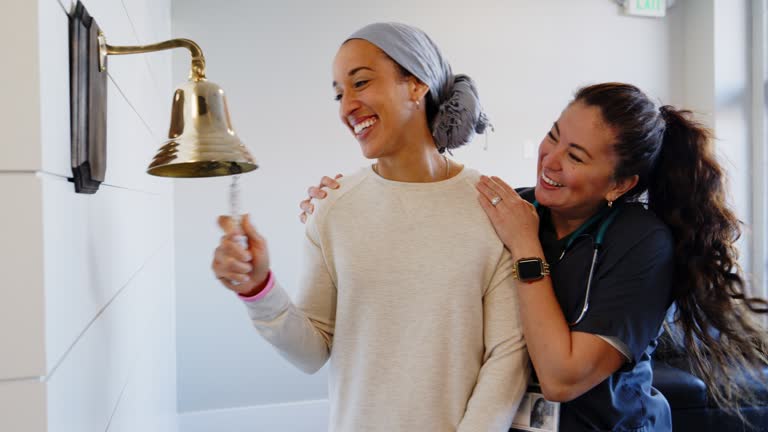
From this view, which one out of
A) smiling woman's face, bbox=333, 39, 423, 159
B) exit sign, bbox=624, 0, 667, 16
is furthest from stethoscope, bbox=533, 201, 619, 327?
exit sign, bbox=624, 0, 667, 16

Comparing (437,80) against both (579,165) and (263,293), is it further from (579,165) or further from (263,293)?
(263,293)

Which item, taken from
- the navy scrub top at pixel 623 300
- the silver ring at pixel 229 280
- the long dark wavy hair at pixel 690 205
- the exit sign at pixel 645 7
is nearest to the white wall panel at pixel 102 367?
the silver ring at pixel 229 280

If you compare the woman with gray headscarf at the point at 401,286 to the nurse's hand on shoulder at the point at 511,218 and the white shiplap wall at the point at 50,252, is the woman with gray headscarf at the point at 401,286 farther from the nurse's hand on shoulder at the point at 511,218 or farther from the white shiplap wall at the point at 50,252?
the white shiplap wall at the point at 50,252

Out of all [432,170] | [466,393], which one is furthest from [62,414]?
[432,170]

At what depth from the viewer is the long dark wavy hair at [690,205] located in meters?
1.21

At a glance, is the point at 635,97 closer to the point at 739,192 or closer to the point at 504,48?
the point at 504,48

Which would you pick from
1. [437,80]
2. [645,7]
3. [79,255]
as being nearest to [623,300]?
[437,80]

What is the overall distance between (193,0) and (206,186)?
1045 millimetres

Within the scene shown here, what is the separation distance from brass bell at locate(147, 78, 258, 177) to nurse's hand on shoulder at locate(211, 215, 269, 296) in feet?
0.45

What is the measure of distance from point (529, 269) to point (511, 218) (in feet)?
0.40

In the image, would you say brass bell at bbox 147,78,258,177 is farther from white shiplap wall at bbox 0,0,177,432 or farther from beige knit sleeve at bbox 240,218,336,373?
beige knit sleeve at bbox 240,218,336,373

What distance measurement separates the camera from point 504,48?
3777 millimetres

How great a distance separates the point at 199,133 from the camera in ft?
2.59

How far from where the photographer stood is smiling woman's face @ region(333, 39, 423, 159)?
120 centimetres
